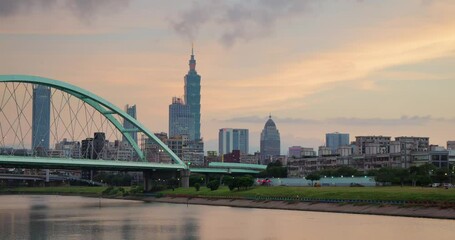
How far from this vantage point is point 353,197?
270 ft

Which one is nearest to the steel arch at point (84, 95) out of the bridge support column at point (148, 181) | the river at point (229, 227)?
the bridge support column at point (148, 181)

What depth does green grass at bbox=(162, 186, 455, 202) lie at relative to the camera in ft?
240

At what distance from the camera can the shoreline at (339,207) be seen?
67.5 metres

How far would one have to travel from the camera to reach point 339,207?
265ft

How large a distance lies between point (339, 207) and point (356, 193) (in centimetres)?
404

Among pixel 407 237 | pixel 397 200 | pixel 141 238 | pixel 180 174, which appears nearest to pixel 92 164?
pixel 180 174

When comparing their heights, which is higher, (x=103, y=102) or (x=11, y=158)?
(x=103, y=102)

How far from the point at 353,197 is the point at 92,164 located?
38.2m

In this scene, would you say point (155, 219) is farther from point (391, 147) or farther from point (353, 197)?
point (391, 147)

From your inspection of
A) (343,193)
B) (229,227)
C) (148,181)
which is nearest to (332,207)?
(343,193)

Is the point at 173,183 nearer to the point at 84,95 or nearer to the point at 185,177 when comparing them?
the point at 185,177

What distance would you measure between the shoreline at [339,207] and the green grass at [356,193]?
1624mm

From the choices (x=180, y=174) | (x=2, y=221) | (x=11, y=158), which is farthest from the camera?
(x=180, y=174)

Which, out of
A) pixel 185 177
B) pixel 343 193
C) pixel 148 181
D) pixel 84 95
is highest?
pixel 84 95
